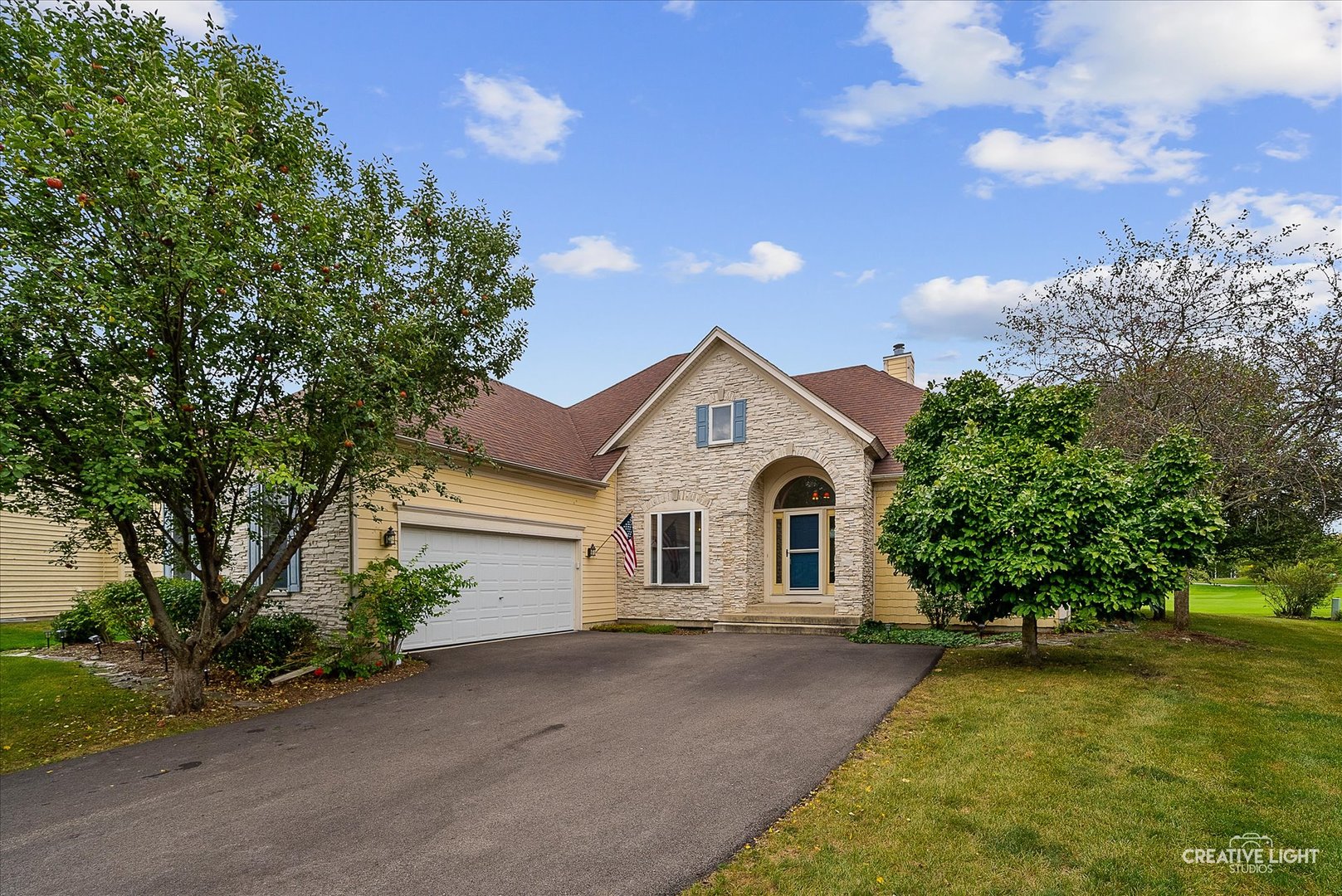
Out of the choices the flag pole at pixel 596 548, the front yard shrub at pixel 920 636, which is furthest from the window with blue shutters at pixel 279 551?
the front yard shrub at pixel 920 636

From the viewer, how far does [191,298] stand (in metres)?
6.86

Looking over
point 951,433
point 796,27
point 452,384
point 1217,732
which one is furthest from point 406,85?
point 1217,732

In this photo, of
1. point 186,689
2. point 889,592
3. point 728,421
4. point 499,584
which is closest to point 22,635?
point 186,689

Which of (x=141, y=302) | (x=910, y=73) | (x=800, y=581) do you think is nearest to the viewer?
(x=141, y=302)

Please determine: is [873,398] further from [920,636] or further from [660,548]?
[920,636]

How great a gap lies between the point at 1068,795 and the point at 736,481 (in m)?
11.1

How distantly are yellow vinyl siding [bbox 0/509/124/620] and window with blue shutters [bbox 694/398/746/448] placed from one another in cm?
1381

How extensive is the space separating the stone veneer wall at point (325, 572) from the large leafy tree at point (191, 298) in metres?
1.66

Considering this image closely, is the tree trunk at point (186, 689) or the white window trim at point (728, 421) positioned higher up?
the white window trim at point (728, 421)

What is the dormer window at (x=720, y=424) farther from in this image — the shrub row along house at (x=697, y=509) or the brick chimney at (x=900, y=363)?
the brick chimney at (x=900, y=363)

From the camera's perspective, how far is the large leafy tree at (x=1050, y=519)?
8742 millimetres

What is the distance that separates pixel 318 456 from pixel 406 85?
6.65 m

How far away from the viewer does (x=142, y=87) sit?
261 inches

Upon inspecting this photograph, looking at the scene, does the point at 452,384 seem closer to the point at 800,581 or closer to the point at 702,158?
the point at 702,158
